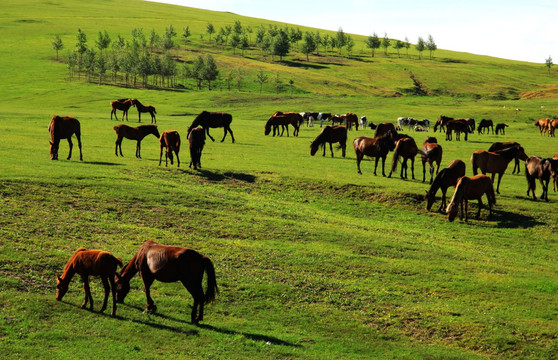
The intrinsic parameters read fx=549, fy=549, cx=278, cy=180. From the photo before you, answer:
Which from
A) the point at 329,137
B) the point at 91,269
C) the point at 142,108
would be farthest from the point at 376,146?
the point at 142,108

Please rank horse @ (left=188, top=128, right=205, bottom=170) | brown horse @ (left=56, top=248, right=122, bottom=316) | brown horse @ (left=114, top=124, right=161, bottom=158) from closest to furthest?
1. brown horse @ (left=56, top=248, right=122, bottom=316)
2. horse @ (left=188, top=128, right=205, bottom=170)
3. brown horse @ (left=114, top=124, right=161, bottom=158)

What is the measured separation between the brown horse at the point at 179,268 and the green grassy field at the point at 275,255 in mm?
829

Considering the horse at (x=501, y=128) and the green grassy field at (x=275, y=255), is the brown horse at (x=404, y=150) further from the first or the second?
the horse at (x=501, y=128)

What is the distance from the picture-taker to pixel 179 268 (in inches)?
482

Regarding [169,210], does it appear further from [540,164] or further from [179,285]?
[540,164]

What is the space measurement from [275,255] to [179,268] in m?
6.18

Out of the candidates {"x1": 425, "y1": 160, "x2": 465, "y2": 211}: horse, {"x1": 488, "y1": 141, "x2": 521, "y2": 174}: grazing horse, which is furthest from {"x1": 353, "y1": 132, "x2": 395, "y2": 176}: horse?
{"x1": 488, "y1": 141, "x2": 521, "y2": 174}: grazing horse

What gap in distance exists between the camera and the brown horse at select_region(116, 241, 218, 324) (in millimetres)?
12258

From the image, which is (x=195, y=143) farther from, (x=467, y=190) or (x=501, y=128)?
(x=501, y=128)

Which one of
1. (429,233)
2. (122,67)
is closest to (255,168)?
(429,233)

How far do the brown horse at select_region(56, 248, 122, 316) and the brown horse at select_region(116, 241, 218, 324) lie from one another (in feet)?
1.86

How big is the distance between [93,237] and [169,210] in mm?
4264

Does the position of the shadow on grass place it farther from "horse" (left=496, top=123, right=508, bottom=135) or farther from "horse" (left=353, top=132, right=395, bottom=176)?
"horse" (left=496, top=123, right=508, bottom=135)

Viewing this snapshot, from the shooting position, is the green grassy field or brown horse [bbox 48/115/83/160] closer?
the green grassy field
